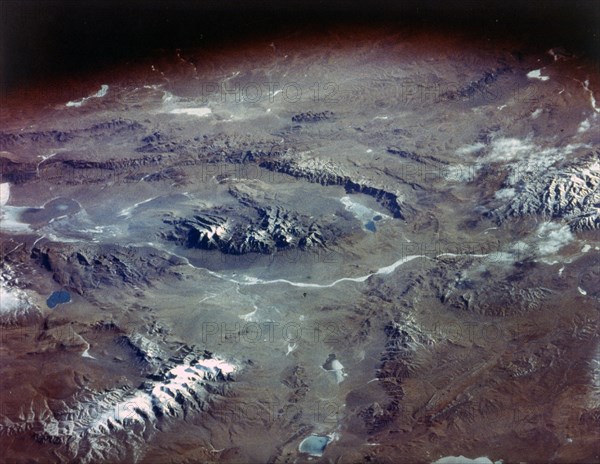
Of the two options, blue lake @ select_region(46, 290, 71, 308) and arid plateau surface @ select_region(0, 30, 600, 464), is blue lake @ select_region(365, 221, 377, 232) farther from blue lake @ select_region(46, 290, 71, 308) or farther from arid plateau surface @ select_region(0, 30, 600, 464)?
blue lake @ select_region(46, 290, 71, 308)

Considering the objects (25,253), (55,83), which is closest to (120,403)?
(25,253)

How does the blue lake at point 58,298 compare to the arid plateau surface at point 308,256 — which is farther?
the blue lake at point 58,298

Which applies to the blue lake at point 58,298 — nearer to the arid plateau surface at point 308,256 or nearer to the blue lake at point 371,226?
the arid plateau surface at point 308,256

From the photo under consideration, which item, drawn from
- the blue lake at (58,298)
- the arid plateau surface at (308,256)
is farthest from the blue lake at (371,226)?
the blue lake at (58,298)

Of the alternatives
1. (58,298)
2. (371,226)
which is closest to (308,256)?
(371,226)

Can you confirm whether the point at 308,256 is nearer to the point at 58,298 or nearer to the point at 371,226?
the point at 371,226

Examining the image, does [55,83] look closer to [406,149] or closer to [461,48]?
[406,149]

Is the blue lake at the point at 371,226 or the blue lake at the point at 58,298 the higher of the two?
the blue lake at the point at 58,298
